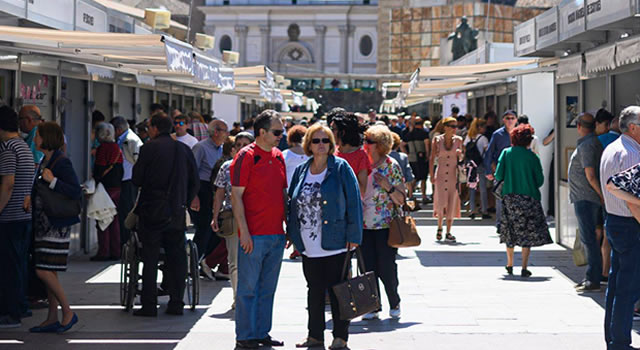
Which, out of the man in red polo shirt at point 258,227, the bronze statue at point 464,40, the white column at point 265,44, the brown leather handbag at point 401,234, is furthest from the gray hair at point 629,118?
the white column at point 265,44

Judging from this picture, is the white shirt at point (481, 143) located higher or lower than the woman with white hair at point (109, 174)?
higher

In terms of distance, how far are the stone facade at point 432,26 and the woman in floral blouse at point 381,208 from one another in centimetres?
4199

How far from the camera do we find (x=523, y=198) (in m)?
10.3

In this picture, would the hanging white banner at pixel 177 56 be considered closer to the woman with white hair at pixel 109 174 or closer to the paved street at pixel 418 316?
the woman with white hair at pixel 109 174

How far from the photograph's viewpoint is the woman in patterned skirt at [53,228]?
7.46 m

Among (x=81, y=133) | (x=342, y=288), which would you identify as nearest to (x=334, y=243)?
(x=342, y=288)

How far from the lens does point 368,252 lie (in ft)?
27.1

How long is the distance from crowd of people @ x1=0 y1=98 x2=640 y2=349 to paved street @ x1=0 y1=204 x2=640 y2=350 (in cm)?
27

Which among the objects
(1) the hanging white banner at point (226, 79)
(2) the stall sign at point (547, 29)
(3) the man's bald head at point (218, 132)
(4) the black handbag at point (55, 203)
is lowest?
(4) the black handbag at point (55, 203)

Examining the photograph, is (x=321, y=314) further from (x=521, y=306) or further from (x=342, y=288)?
(x=521, y=306)

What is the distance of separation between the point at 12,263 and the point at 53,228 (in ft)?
1.71

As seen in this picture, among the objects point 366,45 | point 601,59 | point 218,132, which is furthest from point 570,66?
point 366,45

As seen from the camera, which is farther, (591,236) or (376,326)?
(591,236)

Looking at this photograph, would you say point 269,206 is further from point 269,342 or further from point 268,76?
point 268,76
